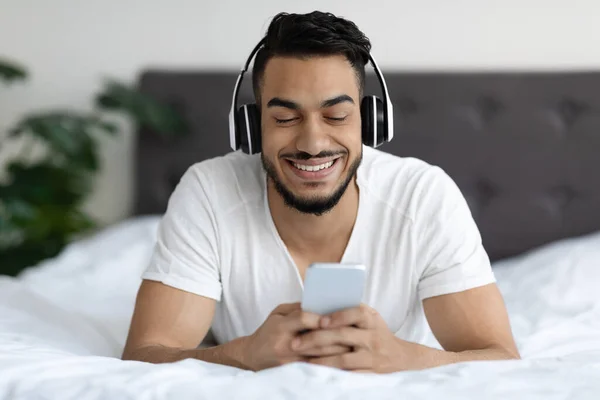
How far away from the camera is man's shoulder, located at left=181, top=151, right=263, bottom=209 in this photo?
1.35 metres

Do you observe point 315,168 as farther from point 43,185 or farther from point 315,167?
point 43,185

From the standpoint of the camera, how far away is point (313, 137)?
1200 mm

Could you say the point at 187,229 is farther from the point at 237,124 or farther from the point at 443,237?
the point at 443,237

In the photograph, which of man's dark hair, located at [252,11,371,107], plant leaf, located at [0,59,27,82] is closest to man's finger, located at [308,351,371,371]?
man's dark hair, located at [252,11,371,107]

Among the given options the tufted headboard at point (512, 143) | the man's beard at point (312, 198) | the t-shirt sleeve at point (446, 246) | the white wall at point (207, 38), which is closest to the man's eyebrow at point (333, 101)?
the man's beard at point (312, 198)

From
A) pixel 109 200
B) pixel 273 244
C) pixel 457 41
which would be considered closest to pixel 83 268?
pixel 109 200

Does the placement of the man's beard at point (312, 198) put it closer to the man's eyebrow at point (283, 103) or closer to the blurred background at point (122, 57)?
the man's eyebrow at point (283, 103)

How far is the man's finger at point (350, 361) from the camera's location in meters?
1.00

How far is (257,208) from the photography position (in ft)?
4.44

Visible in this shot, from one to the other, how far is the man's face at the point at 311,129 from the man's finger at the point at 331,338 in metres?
0.31

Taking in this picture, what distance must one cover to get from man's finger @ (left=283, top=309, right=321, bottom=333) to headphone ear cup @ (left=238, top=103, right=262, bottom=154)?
0.36m

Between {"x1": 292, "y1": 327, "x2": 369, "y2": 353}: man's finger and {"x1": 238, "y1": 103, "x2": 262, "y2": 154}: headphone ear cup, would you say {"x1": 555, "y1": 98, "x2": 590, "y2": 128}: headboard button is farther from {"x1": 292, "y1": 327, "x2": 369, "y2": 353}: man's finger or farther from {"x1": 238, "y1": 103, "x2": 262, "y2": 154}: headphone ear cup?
{"x1": 292, "y1": 327, "x2": 369, "y2": 353}: man's finger

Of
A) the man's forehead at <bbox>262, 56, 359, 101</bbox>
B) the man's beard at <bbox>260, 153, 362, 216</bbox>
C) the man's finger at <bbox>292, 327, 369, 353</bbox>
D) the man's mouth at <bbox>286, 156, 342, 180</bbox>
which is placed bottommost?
the man's finger at <bbox>292, 327, 369, 353</bbox>

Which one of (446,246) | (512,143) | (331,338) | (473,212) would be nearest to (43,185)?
(473,212)
